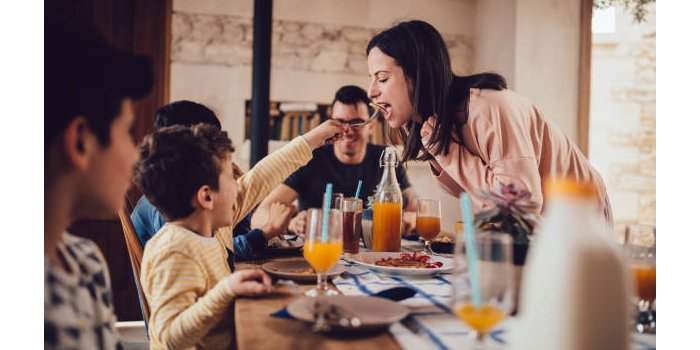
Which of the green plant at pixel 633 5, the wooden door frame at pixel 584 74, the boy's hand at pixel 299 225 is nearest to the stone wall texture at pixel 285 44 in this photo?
the wooden door frame at pixel 584 74

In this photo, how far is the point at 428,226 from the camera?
1.85 m

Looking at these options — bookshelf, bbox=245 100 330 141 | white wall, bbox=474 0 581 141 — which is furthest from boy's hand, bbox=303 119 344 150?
white wall, bbox=474 0 581 141

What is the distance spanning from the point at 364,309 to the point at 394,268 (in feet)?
1.25

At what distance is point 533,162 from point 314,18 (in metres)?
2.88

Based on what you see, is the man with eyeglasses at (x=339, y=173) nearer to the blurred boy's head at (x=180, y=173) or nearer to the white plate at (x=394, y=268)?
the white plate at (x=394, y=268)

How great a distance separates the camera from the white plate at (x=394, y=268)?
1339mm

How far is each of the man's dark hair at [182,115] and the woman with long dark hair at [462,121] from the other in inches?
24.1

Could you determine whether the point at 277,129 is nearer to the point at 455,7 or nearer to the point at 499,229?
the point at 455,7

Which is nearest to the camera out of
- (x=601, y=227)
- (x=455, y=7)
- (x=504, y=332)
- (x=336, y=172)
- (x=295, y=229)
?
(x=601, y=227)

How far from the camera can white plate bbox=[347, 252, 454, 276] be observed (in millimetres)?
1339

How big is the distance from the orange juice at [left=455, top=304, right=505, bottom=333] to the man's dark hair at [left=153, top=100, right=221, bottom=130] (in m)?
1.34
